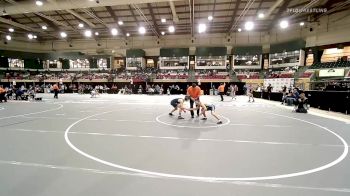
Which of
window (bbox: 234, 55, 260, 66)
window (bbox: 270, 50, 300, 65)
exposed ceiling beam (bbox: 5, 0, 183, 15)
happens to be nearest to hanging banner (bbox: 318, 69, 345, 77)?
window (bbox: 270, 50, 300, 65)

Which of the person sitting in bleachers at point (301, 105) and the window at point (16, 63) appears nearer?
the person sitting in bleachers at point (301, 105)

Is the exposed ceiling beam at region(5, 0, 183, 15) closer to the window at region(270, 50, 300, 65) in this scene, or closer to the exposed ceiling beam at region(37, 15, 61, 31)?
the exposed ceiling beam at region(37, 15, 61, 31)

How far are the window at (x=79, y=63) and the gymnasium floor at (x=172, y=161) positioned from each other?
37.6 m

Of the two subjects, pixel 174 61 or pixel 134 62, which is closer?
pixel 174 61

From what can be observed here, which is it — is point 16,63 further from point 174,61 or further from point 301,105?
point 301,105

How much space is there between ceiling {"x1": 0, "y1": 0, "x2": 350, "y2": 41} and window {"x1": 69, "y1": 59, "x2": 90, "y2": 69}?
7.17 meters

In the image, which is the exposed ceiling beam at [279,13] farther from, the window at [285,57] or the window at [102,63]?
the window at [102,63]

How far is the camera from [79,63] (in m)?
43.2

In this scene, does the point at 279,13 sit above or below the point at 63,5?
above

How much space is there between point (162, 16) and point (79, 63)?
22.8 metres

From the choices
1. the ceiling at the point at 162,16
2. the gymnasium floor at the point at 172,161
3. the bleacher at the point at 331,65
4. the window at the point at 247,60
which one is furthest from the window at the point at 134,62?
the gymnasium floor at the point at 172,161

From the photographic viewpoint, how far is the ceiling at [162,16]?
24.1 metres

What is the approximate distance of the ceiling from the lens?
79.0ft

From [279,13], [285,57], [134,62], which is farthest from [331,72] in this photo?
[134,62]
